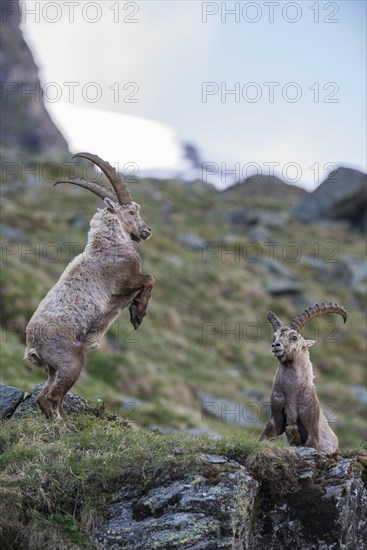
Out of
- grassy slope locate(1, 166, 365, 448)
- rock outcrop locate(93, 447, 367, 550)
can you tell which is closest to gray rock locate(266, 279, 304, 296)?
grassy slope locate(1, 166, 365, 448)

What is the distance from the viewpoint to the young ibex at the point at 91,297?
10680 mm

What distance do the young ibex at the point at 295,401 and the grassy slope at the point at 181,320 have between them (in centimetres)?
681

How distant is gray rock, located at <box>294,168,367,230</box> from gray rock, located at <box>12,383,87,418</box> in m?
54.4

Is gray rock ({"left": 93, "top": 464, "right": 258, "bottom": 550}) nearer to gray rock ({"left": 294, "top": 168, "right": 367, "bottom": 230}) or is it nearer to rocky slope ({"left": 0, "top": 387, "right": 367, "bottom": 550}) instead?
rocky slope ({"left": 0, "top": 387, "right": 367, "bottom": 550})

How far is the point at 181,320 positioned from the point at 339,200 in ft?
116

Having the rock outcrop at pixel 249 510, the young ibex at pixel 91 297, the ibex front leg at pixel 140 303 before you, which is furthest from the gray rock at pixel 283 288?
the rock outcrop at pixel 249 510

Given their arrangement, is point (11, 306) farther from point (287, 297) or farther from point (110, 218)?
point (287, 297)

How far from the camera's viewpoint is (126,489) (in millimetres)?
9188

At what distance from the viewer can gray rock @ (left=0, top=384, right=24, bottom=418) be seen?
37.6 ft

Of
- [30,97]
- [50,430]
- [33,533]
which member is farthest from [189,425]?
[30,97]

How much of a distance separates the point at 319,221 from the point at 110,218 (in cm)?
5815

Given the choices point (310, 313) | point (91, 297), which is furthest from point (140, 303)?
point (310, 313)

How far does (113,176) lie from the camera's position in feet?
39.0

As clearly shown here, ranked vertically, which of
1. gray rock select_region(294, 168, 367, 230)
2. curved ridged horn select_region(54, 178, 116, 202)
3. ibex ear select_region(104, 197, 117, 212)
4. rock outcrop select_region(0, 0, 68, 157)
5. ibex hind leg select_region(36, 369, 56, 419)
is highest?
rock outcrop select_region(0, 0, 68, 157)
